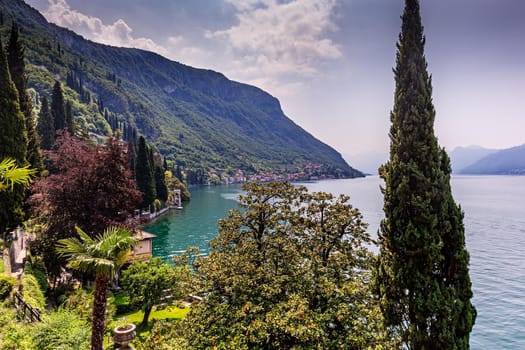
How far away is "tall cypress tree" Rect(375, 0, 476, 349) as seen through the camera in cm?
629

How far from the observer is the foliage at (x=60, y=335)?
8.30 metres

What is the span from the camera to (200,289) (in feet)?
32.5

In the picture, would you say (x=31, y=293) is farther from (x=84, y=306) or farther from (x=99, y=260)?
(x=99, y=260)

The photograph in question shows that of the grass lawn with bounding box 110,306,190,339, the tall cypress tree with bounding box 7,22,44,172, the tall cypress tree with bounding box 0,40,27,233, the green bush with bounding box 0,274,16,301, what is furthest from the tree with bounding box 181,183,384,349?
the tall cypress tree with bounding box 7,22,44,172

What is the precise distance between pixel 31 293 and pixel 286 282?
38.1 feet

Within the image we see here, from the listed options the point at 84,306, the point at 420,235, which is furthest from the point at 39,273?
the point at 420,235

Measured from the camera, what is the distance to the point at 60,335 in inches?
333

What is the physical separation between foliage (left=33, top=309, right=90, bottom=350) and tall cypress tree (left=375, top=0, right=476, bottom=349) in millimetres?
8652

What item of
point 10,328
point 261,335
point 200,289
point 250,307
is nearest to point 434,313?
point 261,335

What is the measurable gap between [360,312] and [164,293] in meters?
11.1

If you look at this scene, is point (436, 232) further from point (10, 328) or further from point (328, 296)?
point (10, 328)

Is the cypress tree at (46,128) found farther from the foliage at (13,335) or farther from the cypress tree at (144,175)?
the foliage at (13,335)

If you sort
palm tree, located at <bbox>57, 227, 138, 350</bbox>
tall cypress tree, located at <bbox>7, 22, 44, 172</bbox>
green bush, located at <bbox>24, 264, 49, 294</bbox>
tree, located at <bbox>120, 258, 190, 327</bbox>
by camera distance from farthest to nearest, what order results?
tall cypress tree, located at <bbox>7, 22, 44, 172</bbox> → green bush, located at <bbox>24, 264, 49, 294</bbox> → tree, located at <bbox>120, 258, 190, 327</bbox> → palm tree, located at <bbox>57, 227, 138, 350</bbox>

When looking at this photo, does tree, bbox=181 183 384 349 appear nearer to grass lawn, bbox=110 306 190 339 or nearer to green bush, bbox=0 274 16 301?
green bush, bbox=0 274 16 301
